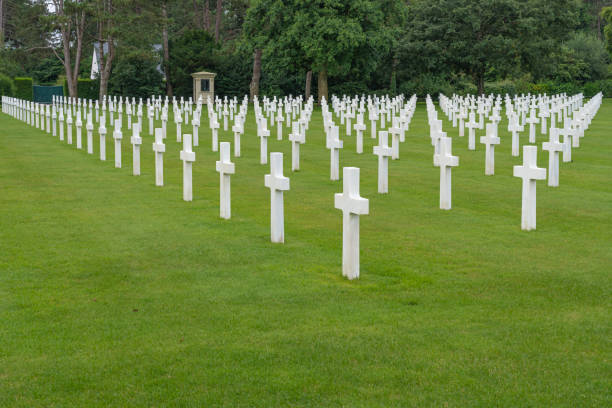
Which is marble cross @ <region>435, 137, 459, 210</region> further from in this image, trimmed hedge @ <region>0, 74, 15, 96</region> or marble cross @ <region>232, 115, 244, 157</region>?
trimmed hedge @ <region>0, 74, 15, 96</region>

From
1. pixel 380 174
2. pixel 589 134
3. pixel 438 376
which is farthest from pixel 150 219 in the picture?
pixel 589 134

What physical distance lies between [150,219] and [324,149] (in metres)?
12.0

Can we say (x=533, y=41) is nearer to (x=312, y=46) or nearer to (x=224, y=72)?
(x=312, y=46)

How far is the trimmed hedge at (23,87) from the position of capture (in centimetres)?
6366

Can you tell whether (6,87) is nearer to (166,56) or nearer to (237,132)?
(166,56)

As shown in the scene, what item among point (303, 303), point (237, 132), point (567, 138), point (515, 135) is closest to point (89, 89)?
point (237, 132)

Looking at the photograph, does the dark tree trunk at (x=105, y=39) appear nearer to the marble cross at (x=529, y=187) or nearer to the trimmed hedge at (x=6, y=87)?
the trimmed hedge at (x=6, y=87)

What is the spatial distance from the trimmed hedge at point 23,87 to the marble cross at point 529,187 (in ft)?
188

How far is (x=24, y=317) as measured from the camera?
6.86 meters

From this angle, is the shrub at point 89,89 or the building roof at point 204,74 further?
the shrub at point 89,89

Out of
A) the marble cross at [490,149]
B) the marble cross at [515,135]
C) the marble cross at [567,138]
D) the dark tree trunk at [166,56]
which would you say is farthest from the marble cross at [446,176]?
the dark tree trunk at [166,56]

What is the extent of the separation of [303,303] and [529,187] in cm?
454

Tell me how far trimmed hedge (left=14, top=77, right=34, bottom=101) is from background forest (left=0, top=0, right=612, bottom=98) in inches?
3.2

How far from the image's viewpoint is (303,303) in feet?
23.4
